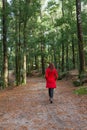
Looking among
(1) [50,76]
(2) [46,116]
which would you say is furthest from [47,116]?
(1) [50,76]

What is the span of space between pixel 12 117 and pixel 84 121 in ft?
8.48

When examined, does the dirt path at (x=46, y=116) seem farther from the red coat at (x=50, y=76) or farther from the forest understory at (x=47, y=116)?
the red coat at (x=50, y=76)

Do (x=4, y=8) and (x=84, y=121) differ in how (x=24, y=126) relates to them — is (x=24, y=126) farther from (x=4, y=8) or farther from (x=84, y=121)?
(x=4, y=8)

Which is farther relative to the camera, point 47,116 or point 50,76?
point 50,76

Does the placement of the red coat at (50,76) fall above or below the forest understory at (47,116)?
above

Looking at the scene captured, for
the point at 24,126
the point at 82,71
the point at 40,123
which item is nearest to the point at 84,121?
the point at 40,123

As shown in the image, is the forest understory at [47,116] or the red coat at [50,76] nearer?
the forest understory at [47,116]

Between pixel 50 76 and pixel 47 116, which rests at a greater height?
pixel 50 76

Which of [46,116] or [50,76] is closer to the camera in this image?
[46,116]

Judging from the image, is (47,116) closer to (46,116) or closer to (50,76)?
(46,116)

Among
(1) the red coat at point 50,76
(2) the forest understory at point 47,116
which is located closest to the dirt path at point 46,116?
(2) the forest understory at point 47,116

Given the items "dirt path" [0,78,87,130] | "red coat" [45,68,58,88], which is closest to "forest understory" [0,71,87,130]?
"dirt path" [0,78,87,130]

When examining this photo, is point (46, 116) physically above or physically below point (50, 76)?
below

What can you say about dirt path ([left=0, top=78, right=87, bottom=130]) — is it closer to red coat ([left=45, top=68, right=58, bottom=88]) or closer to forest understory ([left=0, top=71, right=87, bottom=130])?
forest understory ([left=0, top=71, right=87, bottom=130])
